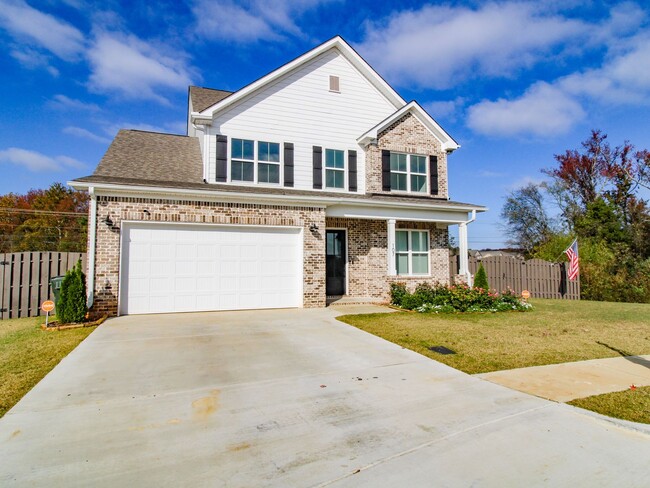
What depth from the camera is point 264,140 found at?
42.5ft

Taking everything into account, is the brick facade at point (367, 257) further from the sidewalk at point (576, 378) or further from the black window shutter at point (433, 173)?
the sidewalk at point (576, 378)

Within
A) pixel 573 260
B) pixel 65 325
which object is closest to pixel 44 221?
pixel 65 325

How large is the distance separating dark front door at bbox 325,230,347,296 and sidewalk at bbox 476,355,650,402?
8.38 meters

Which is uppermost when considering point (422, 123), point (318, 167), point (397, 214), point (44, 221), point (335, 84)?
point (335, 84)

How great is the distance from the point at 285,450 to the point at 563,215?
1513 inches

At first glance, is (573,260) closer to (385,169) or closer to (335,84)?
(385,169)

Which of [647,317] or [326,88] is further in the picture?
[326,88]

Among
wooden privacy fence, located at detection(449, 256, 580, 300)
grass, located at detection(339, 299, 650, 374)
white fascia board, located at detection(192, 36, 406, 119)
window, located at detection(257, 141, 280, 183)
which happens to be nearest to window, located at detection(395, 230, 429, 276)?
wooden privacy fence, located at detection(449, 256, 580, 300)

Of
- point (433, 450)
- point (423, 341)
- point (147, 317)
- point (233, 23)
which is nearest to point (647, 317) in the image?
point (423, 341)

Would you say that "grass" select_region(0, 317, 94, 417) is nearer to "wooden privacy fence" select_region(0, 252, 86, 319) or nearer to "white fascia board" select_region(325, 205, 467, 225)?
"wooden privacy fence" select_region(0, 252, 86, 319)

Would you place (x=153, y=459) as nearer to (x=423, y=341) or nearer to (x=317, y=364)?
(x=317, y=364)

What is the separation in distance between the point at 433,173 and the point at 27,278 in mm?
13661

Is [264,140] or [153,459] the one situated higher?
[264,140]

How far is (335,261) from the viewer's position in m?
13.5
